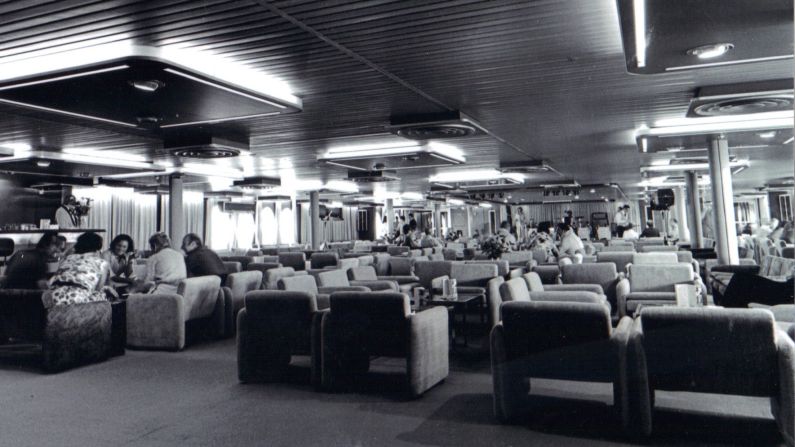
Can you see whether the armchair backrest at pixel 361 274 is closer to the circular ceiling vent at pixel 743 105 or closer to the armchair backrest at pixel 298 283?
the armchair backrest at pixel 298 283

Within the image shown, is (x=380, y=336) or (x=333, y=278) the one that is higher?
(x=333, y=278)

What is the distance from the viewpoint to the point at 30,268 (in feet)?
19.7

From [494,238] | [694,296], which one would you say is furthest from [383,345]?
[494,238]

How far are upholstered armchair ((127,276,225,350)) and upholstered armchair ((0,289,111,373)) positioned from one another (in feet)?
1.39

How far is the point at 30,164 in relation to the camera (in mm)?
9539

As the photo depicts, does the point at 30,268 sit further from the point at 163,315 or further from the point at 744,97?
the point at 744,97

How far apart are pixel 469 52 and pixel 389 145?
179 inches

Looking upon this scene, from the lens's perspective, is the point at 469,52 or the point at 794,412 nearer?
the point at 794,412

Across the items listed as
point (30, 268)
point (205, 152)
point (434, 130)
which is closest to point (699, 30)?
point (434, 130)

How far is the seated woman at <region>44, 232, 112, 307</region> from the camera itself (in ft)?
16.4

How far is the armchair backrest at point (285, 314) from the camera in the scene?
4164 mm

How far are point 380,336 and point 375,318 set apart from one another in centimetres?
14

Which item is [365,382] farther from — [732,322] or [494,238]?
[494,238]

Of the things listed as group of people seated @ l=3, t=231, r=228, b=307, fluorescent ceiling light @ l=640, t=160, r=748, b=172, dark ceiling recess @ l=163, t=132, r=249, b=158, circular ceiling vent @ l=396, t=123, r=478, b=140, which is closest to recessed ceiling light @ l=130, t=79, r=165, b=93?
group of people seated @ l=3, t=231, r=228, b=307
